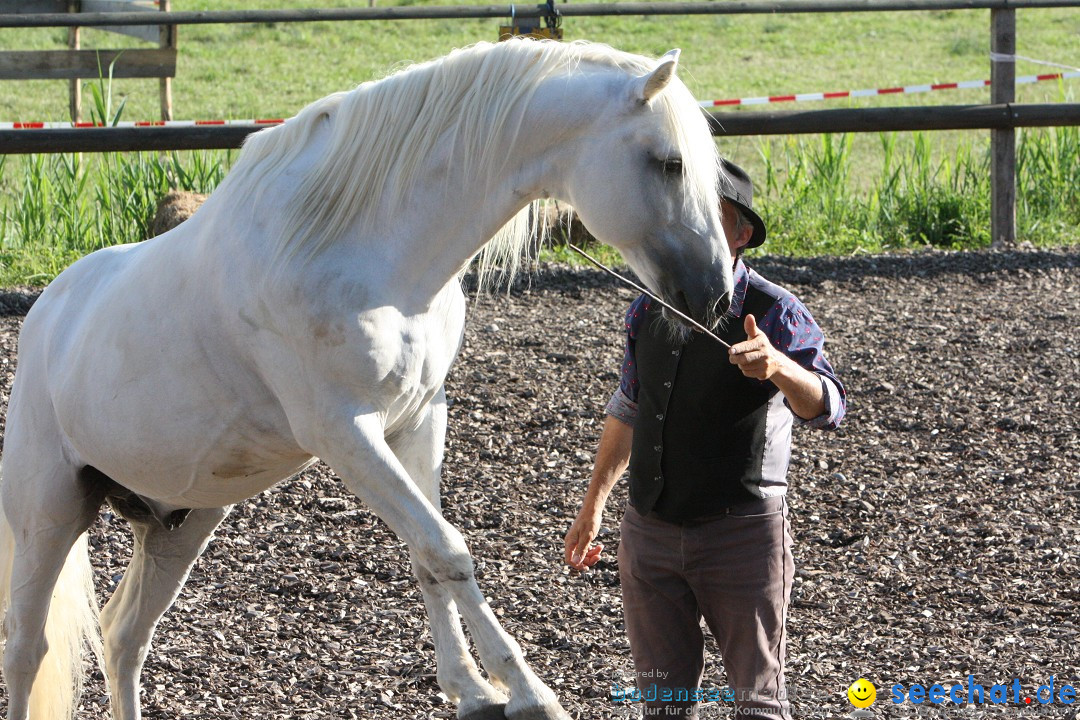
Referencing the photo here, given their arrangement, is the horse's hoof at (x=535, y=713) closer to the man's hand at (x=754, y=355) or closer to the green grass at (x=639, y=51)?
the man's hand at (x=754, y=355)

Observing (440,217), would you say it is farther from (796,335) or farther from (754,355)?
(796,335)

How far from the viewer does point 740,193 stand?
2.44m

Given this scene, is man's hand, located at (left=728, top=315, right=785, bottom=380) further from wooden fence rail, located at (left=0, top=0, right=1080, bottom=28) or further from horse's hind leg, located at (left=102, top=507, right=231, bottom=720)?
wooden fence rail, located at (left=0, top=0, right=1080, bottom=28)

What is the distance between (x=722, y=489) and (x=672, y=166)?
2.39 ft

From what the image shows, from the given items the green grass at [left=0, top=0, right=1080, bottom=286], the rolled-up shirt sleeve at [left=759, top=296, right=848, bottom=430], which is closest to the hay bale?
the green grass at [left=0, top=0, right=1080, bottom=286]

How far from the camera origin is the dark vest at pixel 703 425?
8.13 feet

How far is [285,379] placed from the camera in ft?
7.56

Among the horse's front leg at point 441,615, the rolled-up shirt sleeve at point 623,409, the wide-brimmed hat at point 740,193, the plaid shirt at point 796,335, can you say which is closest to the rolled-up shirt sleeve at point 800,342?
the plaid shirt at point 796,335

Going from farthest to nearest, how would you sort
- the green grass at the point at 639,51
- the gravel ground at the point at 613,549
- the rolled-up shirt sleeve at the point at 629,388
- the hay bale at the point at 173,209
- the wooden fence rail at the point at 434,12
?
1. the green grass at the point at 639,51
2. the wooden fence rail at the point at 434,12
3. the hay bale at the point at 173,209
4. the gravel ground at the point at 613,549
5. the rolled-up shirt sleeve at the point at 629,388

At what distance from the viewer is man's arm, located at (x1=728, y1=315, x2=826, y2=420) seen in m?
2.18

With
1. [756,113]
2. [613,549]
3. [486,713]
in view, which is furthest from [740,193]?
[756,113]

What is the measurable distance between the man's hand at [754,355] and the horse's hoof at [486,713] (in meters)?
0.80

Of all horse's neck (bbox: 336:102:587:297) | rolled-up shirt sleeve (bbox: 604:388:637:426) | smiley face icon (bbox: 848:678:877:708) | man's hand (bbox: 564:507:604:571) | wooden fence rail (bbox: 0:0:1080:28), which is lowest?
smiley face icon (bbox: 848:678:877:708)

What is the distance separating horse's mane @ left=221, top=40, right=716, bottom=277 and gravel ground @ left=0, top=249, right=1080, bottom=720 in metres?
1.43
